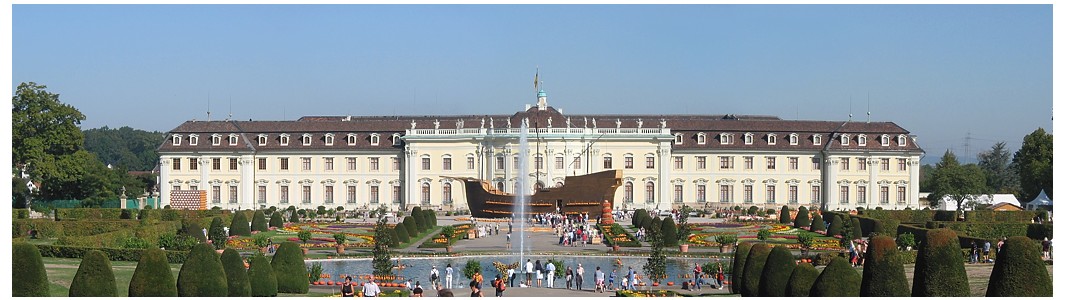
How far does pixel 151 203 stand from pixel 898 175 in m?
41.9

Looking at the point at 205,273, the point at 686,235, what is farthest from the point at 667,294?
the point at 686,235

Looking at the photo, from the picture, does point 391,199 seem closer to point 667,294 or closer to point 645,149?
point 645,149

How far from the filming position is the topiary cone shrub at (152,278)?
2877 centimetres

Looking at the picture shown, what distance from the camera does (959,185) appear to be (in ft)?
285

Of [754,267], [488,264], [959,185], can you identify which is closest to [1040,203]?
[959,185]

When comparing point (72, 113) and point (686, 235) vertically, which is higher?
point (72, 113)

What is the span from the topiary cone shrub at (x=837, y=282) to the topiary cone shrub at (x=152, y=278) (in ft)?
40.9

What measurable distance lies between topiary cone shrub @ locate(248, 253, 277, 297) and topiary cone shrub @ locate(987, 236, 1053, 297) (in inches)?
578

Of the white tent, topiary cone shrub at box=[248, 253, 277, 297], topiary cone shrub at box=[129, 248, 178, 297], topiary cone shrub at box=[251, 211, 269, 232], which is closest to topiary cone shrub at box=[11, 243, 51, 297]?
topiary cone shrub at box=[129, 248, 178, 297]

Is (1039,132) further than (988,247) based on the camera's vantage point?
Yes

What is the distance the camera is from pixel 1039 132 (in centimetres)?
8275

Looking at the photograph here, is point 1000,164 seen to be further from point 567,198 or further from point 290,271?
point 290,271

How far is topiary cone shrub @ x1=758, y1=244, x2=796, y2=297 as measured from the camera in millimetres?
31594

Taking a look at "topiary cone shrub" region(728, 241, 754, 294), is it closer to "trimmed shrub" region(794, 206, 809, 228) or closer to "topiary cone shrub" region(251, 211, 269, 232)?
"topiary cone shrub" region(251, 211, 269, 232)
